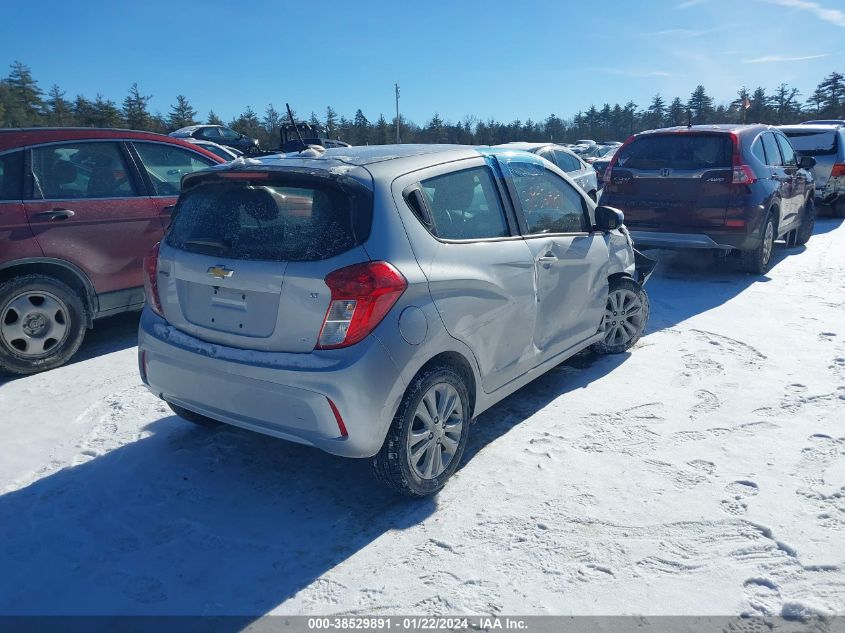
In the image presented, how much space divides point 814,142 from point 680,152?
8016mm

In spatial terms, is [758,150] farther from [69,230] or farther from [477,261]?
[69,230]

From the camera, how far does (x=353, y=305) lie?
2803mm

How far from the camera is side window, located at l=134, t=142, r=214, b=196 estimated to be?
588 centimetres

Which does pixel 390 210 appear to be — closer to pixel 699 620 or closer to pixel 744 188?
pixel 699 620

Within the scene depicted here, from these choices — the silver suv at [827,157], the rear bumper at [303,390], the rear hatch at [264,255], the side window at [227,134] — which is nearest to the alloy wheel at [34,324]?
the rear hatch at [264,255]

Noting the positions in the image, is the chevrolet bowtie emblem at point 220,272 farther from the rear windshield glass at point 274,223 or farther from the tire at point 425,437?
the tire at point 425,437

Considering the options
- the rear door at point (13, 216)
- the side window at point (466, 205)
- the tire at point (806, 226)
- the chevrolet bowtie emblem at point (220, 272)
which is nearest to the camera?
the chevrolet bowtie emblem at point (220, 272)

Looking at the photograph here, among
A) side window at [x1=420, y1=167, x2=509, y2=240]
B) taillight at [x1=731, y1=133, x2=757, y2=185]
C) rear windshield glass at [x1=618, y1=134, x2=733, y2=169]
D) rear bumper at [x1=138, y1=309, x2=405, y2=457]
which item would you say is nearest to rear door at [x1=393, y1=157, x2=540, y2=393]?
side window at [x1=420, y1=167, x2=509, y2=240]

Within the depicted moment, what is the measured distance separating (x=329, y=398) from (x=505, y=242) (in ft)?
5.01

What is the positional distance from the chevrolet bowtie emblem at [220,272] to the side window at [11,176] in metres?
2.86

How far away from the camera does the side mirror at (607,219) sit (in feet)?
15.3

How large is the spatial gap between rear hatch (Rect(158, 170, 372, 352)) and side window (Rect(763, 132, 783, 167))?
723 cm

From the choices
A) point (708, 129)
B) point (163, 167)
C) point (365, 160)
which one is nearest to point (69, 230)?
point (163, 167)

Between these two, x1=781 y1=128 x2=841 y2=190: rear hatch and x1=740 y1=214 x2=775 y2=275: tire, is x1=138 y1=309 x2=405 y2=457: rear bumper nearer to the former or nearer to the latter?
x1=740 y1=214 x2=775 y2=275: tire
